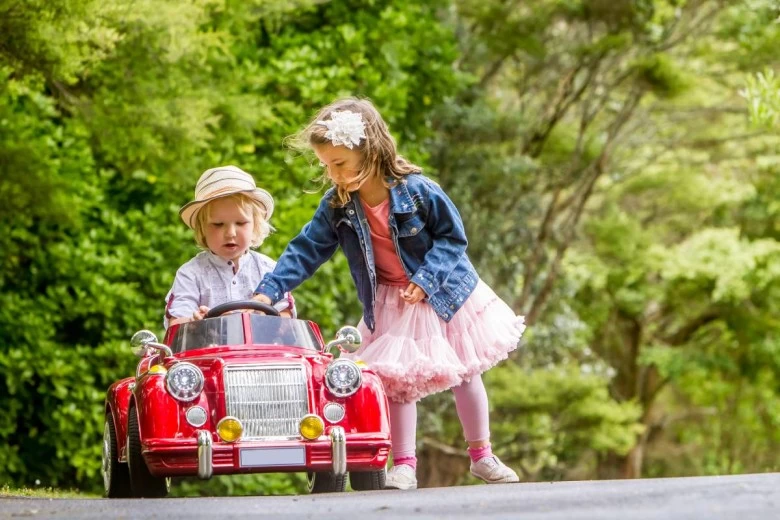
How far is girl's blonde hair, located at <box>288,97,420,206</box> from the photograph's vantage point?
636 centimetres

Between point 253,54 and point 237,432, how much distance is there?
7077 mm

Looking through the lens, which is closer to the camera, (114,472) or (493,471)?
(114,472)

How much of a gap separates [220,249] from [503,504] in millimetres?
2692

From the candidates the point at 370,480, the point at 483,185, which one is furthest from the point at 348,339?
the point at 483,185

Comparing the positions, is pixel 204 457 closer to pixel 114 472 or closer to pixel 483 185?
pixel 114 472

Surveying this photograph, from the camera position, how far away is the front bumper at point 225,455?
5520mm

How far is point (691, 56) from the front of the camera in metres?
19.2

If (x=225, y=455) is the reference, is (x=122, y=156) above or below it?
above

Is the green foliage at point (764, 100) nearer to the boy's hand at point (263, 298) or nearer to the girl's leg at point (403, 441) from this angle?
the girl's leg at point (403, 441)

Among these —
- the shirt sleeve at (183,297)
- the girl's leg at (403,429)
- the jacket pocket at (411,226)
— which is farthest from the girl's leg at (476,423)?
the shirt sleeve at (183,297)

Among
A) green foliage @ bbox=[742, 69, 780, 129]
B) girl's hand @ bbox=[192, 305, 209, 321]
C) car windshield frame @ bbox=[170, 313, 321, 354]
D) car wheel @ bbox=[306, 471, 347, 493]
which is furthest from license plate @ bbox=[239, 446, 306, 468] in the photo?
green foliage @ bbox=[742, 69, 780, 129]

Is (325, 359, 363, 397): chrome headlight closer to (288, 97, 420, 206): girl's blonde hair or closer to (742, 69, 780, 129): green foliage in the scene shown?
(288, 97, 420, 206): girl's blonde hair

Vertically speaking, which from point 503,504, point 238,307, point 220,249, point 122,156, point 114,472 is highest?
point 122,156

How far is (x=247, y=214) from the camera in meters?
6.86
